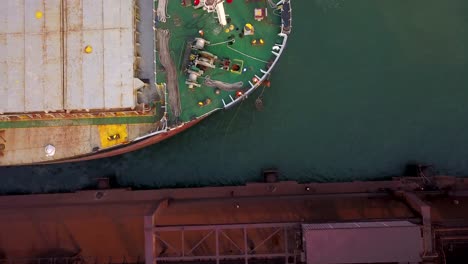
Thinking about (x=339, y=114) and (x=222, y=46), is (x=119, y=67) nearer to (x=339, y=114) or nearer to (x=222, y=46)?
(x=222, y=46)

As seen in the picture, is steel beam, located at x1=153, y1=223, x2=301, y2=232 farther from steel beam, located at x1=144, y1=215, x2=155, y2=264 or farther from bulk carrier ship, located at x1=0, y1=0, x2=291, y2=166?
bulk carrier ship, located at x1=0, y1=0, x2=291, y2=166

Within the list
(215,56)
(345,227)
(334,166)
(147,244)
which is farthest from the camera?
(334,166)

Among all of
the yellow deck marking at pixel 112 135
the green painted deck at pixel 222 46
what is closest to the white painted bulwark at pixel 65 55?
the yellow deck marking at pixel 112 135

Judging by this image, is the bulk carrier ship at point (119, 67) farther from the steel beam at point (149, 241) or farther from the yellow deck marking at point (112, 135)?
the steel beam at point (149, 241)

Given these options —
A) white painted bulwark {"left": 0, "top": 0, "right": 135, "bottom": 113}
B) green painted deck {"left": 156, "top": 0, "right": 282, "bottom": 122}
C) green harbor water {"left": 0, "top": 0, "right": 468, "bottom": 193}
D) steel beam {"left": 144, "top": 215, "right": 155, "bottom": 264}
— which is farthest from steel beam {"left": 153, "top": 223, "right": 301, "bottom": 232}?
white painted bulwark {"left": 0, "top": 0, "right": 135, "bottom": 113}

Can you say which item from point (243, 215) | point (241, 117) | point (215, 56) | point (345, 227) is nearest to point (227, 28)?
point (215, 56)

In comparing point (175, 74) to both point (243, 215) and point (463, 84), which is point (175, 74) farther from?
point (463, 84)
